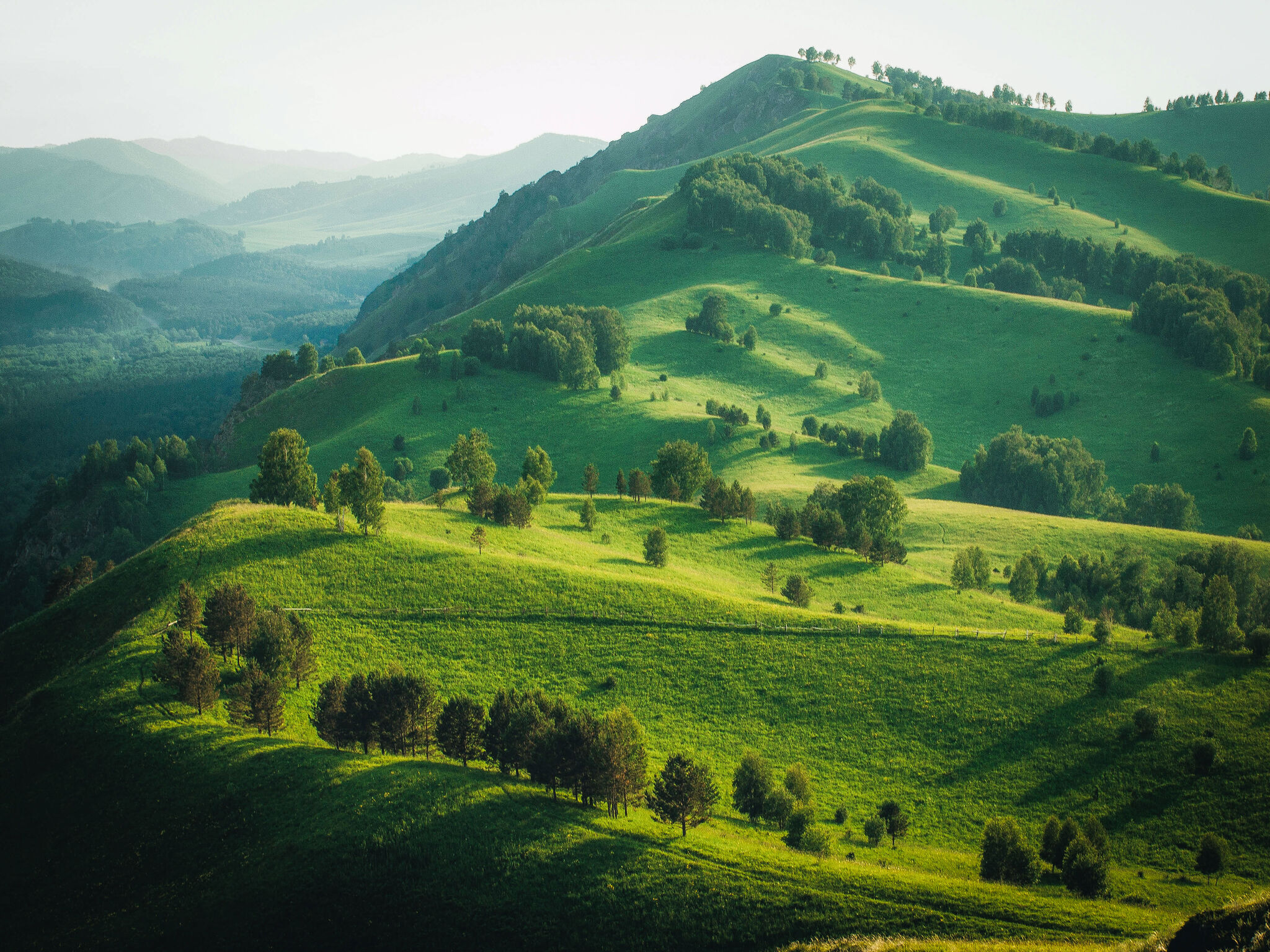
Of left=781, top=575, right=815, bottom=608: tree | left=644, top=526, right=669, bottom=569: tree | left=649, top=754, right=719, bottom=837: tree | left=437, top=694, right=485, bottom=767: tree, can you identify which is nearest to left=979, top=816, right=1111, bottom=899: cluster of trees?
left=649, top=754, right=719, bottom=837: tree

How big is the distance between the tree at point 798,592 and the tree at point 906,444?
59.3 metres

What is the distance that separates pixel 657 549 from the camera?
79375 millimetres

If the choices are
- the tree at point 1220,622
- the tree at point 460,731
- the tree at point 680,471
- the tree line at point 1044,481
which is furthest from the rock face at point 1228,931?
the tree line at point 1044,481

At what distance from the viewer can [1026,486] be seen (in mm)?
121500

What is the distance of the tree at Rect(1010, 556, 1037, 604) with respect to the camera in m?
82.2

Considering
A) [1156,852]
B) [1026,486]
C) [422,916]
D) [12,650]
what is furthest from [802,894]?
[1026,486]

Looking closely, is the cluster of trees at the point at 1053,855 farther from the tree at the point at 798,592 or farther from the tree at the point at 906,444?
the tree at the point at 906,444

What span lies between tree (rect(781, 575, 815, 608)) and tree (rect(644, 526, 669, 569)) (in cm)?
1233

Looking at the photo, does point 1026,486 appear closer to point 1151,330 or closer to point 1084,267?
point 1151,330

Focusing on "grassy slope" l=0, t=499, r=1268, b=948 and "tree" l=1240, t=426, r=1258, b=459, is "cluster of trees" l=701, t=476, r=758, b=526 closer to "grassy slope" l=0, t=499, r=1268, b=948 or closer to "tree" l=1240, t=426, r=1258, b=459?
"grassy slope" l=0, t=499, r=1268, b=948

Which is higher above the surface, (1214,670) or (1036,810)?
(1214,670)

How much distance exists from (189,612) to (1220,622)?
76.0 meters

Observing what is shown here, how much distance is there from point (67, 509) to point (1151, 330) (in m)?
204

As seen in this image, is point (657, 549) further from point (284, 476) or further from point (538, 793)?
point (284, 476)
